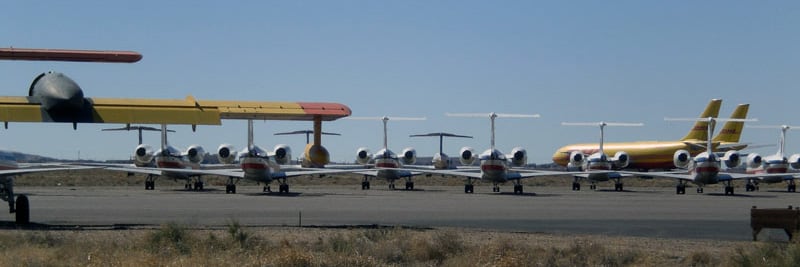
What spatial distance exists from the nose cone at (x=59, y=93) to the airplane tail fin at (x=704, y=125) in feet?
229

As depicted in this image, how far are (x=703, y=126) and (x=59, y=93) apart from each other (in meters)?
72.9

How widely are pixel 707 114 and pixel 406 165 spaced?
2774 cm

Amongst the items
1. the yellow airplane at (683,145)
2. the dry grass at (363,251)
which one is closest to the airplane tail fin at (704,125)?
the yellow airplane at (683,145)

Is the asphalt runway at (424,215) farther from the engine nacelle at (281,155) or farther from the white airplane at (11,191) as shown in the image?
the engine nacelle at (281,155)

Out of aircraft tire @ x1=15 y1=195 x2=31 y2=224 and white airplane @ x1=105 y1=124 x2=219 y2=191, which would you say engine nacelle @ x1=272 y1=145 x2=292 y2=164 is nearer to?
white airplane @ x1=105 y1=124 x2=219 y2=191

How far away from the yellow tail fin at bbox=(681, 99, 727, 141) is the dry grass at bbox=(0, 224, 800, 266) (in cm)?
6494

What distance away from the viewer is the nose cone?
20.7 meters

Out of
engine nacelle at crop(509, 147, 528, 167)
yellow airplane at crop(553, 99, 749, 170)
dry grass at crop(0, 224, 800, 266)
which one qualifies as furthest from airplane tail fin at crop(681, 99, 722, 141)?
dry grass at crop(0, 224, 800, 266)

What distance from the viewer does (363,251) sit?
57.2ft

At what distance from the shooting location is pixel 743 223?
28297 mm

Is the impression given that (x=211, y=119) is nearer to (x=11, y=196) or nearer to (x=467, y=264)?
(x=11, y=196)

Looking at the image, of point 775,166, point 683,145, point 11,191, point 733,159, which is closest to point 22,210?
point 11,191

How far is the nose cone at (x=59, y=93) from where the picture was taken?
67.9ft

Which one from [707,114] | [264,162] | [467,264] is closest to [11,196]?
[467,264]
